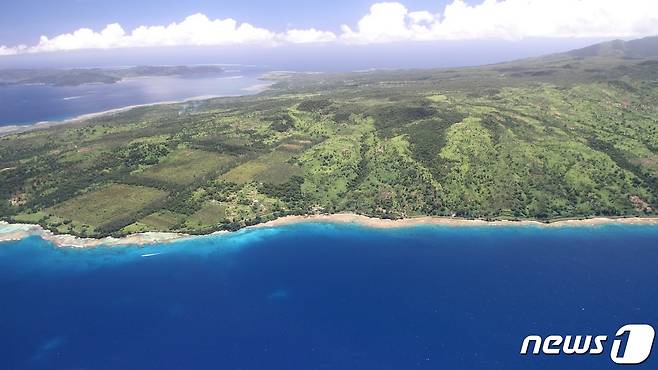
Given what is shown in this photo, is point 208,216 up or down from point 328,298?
up

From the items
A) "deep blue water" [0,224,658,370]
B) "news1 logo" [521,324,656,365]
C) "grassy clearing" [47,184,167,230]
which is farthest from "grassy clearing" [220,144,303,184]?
"news1 logo" [521,324,656,365]

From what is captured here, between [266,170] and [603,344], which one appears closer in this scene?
[603,344]

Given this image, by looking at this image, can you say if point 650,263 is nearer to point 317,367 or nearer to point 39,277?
point 317,367

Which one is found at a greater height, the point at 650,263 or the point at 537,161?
the point at 537,161

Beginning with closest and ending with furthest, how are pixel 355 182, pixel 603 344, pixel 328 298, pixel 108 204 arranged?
pixel 603 344 → pixel 328 298 → pixel 108 204 → pixel 355 182

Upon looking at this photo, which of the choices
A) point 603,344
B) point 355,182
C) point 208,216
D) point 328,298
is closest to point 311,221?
point 355,182

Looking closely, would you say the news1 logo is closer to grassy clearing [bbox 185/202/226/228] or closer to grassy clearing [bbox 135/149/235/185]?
grassy clearing [bbox 185/202/226/228]

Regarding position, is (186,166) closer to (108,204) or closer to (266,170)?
(266,170)

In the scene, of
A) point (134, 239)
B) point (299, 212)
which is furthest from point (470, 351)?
point (134, 239)
